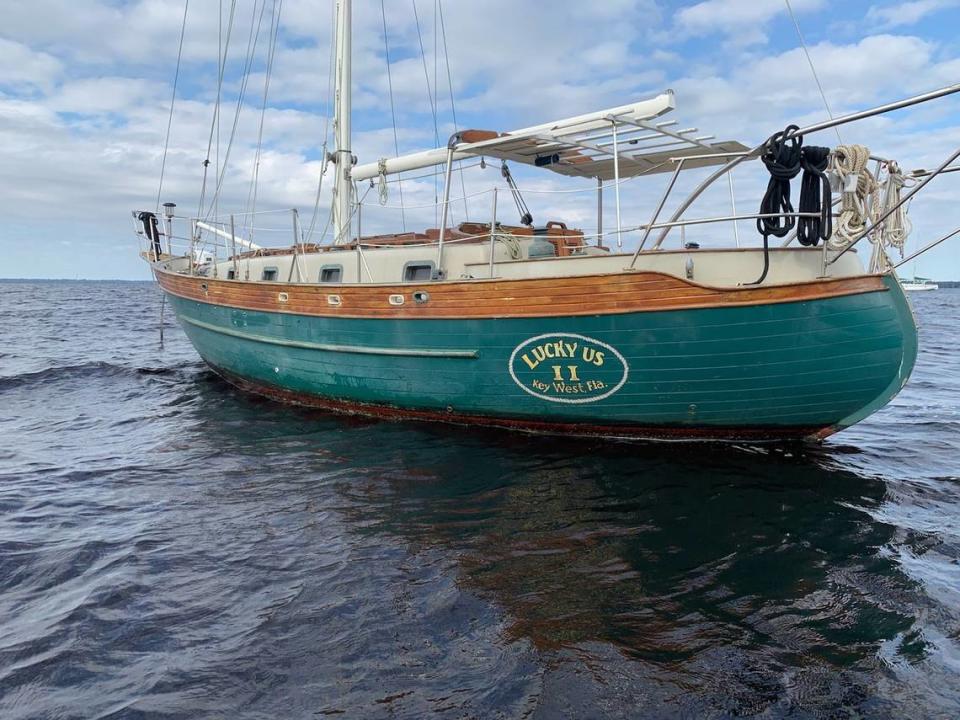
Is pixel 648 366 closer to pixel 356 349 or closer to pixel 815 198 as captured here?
pixel 815 198

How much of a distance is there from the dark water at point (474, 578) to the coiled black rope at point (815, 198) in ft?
8.51

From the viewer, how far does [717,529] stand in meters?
5.79

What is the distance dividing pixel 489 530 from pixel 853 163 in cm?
509

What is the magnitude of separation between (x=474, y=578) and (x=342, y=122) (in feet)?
35.2

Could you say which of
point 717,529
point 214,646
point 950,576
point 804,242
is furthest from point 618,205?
point 214,646

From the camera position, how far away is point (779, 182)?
258 inches

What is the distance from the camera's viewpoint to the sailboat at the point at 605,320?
6.72 metres

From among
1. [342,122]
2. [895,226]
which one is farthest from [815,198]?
[342,122]

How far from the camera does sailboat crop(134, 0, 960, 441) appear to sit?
6.72m

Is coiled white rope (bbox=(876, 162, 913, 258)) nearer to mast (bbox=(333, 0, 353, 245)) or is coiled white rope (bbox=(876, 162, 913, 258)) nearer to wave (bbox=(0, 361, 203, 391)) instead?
mast (bbox=(333, 0, 353, 245))

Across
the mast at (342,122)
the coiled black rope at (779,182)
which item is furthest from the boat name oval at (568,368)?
the mast at (342,122)

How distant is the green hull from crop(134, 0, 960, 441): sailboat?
0.02 metres

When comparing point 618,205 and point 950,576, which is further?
point 618,205

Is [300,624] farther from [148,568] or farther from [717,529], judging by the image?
[717,529]
